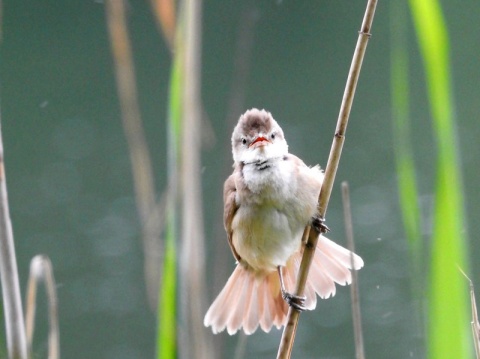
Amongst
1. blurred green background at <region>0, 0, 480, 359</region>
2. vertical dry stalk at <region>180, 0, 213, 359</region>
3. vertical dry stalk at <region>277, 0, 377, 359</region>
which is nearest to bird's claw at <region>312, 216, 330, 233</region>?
vertical dry stalk at <region>277, 0, 377, 359</region>

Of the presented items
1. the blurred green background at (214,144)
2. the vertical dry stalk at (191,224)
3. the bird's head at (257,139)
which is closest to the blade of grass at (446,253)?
the vertical dry stalk at (191,224)

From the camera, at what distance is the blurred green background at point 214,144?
813cm

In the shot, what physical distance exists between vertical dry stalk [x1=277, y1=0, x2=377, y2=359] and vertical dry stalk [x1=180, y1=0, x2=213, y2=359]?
0.81 feet

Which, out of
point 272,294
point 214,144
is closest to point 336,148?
point 272,294

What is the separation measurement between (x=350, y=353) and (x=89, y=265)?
3.13 m

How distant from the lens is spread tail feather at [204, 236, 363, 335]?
331cm

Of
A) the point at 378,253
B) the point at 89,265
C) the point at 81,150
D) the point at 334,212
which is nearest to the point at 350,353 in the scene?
the point at 378,253

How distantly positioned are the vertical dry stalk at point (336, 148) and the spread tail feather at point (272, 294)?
848mm

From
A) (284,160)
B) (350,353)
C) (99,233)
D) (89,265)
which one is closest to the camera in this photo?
(284,160)

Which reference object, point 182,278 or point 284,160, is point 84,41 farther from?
point 182,278

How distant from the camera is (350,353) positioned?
738cm

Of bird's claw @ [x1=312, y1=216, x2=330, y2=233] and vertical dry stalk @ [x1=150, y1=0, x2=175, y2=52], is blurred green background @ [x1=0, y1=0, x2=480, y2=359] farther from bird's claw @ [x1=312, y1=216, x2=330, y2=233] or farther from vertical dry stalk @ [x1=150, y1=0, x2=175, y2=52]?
vertical dry stalk @ [x1=150, y1=0, x2=175, y2=52]

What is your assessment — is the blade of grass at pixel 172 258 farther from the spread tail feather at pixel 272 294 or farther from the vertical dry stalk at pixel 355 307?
the spread tail feather at pixel 272 294

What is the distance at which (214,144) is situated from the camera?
19.3 ft
